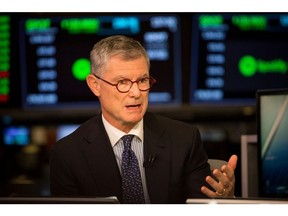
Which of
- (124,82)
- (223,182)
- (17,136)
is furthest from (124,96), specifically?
(17,136)

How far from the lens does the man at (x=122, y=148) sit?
1.83 m

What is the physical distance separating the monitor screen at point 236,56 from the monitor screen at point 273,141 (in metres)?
1.34

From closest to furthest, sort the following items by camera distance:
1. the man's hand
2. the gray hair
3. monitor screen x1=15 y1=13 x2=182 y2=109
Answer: the man's hand, the gray hair, monitor screen x1=15 y1=13 x2=182 y2=109

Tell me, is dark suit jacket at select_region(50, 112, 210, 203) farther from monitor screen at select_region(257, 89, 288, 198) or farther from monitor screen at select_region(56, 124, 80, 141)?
monitor screen at select_region(56, 124, 80, 141)

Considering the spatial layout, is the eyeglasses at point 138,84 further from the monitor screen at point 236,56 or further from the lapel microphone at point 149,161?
the monitor screen at point 236,56

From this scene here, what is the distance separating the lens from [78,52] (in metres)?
3.29

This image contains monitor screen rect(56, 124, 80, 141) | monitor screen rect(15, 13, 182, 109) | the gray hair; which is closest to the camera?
the gray hair

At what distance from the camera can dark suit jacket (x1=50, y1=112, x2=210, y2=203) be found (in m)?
1.83

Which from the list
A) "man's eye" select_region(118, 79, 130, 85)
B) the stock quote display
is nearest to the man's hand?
"man's eye" select_region(118, 79, 130, 85)

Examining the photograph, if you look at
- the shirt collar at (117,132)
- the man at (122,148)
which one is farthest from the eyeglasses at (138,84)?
the shirt collar at (117,132)

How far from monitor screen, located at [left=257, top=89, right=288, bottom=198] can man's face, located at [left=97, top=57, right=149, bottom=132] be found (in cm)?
37

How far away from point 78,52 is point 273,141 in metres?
1.61

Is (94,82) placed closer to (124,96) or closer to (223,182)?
(124,96)
